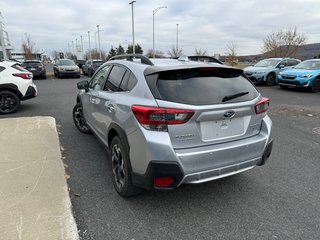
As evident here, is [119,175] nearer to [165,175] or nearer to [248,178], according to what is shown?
[165,175]

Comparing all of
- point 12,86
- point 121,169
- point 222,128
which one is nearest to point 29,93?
point 12,86

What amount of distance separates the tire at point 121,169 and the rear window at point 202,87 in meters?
0.79

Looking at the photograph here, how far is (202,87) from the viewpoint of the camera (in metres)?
2.90

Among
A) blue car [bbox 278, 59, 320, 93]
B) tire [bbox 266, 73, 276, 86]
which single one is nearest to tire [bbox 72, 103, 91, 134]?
blue car [bbox 278, 59, 320, 93]

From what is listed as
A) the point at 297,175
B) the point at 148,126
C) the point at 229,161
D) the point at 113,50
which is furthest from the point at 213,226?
the point at 113,50

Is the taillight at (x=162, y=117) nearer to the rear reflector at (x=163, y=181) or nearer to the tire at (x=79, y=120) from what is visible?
the rear reflector at (x=163, y=181)

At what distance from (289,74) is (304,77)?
2.57ft

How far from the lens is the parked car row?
1275 centimetres

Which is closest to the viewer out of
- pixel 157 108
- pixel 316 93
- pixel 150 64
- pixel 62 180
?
pixel 157 108

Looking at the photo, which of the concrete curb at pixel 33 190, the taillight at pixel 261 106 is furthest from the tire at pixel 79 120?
the taillight at pixel 261 106

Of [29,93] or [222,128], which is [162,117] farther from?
[29,93]

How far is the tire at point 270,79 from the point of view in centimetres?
1527

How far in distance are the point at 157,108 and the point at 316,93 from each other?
505 inches

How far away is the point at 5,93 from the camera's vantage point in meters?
7.94
